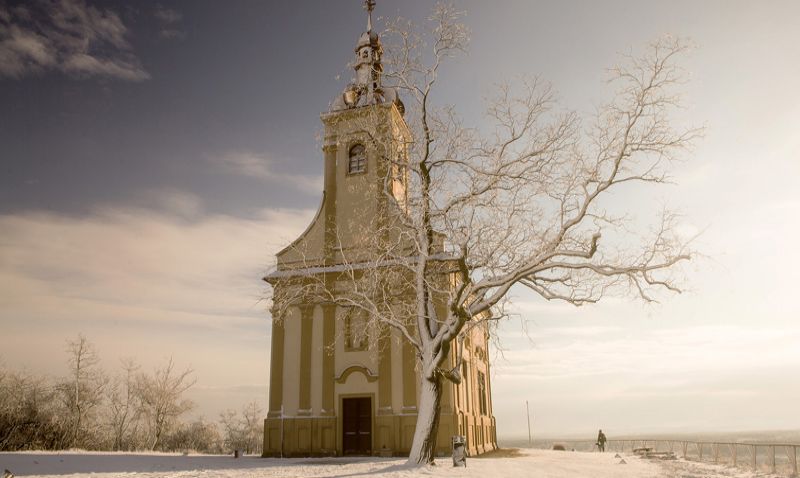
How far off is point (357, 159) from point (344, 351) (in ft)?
31.6

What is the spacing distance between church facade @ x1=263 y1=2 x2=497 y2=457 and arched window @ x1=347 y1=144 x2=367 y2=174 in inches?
2.0

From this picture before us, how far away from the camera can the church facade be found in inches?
922

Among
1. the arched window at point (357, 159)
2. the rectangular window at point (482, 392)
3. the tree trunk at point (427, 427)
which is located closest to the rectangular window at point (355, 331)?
the arched window at point (357, 159)

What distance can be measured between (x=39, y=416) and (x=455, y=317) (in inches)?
915

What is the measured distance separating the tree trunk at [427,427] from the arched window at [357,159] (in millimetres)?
13687

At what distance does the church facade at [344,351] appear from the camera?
2342cm

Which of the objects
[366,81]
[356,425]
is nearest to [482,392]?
[356,425]

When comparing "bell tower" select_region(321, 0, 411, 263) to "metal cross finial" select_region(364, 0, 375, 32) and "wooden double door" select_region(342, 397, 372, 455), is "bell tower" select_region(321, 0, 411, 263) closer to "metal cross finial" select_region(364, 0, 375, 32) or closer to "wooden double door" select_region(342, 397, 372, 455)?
"metal cross finial" select_region(364, 0, 375, 32)

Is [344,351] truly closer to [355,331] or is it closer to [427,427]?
[355,331]

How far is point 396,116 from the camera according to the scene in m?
29.3

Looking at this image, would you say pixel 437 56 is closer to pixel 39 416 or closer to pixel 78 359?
pixel 39 416

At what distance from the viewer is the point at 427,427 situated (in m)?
16.6

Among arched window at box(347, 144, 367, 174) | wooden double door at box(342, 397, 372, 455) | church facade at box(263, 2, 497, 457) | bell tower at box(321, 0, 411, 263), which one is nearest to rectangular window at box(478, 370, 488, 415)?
church facade at box(263, 2, 497, 457)

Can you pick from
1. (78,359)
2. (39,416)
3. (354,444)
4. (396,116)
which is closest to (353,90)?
(396,116)
